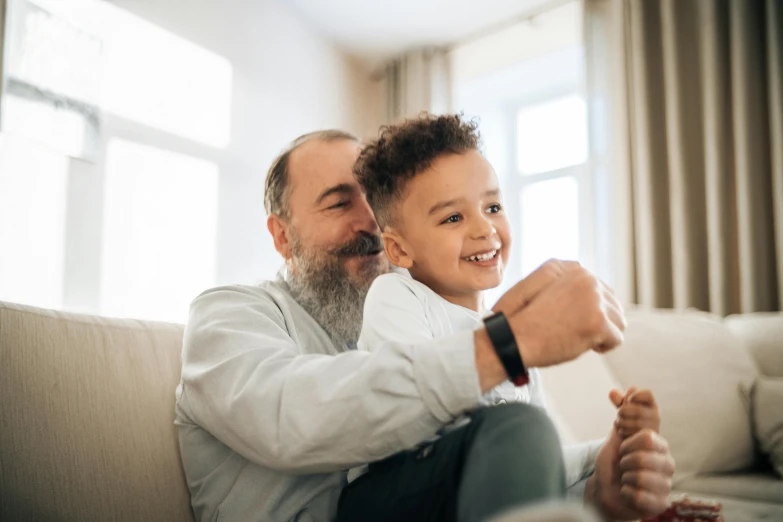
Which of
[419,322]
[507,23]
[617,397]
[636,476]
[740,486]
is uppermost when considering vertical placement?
[507,23]

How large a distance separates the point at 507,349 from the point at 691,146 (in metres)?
3.39

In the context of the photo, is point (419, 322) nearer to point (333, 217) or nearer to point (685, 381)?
point (333, 217)

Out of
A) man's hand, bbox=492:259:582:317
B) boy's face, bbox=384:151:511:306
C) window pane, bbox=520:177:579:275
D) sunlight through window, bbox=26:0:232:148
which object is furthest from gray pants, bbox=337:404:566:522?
window pane, bbox=520:177:579:275

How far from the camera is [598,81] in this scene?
12.7 ft

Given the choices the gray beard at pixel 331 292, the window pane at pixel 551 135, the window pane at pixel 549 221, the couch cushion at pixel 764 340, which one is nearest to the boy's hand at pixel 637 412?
the gray beard at pixel 331 292

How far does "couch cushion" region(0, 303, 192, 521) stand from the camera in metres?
0.92

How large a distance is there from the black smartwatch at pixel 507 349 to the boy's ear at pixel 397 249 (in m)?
0.45

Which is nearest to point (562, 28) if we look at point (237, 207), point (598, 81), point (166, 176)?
point (598, 81)

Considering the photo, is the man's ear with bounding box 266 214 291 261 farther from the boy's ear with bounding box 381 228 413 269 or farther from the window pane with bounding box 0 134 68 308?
the window pane with bounding box 0 134 68 308

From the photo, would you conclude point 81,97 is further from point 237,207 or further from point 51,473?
point 51,473

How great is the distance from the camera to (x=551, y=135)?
471cm

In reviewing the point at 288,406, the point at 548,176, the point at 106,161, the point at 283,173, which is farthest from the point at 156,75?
the point at 288,406

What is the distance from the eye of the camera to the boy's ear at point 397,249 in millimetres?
1145

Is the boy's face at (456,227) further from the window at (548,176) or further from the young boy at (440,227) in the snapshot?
the window at (548,176)
